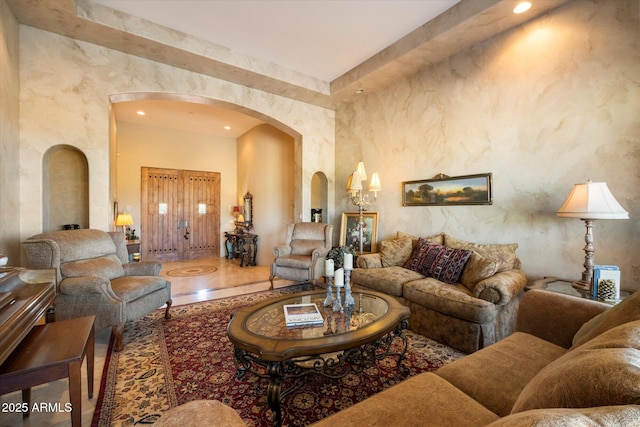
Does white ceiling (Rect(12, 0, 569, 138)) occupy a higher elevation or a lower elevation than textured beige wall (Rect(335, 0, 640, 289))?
higher

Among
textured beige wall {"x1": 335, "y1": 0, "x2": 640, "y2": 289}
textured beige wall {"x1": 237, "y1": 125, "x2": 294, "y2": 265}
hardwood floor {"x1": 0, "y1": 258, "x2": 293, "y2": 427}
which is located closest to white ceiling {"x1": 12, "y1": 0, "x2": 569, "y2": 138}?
textured beige wall {"x1": 335, "y1": 0, "x2": 640, "y2": 289}

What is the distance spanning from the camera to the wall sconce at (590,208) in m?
2.14

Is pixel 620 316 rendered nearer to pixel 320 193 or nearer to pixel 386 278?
pixel 386 278

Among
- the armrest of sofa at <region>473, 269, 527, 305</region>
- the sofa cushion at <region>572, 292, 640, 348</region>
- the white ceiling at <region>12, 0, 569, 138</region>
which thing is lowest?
the armrest of sofa at <region>473, 269, 527, 305</region>

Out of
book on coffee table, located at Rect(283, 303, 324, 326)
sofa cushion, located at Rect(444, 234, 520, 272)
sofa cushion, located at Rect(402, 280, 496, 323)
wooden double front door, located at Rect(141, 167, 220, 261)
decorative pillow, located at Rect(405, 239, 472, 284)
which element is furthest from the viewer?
wooden double front door, located at Rect(141, 167, 220, 261)

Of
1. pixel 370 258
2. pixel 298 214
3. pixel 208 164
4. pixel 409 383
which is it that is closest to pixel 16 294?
pixel 409 383

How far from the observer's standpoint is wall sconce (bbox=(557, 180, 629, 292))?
214 centimetres

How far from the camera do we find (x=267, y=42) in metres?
3.70

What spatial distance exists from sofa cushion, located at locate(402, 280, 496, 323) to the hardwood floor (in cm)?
252

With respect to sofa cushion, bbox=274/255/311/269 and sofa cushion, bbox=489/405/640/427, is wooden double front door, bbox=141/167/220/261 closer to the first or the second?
sofa cushion, bbox=274/255/311/269

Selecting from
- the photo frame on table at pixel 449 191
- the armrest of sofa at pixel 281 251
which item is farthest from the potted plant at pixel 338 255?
the photo frame on table at pixel 449 191

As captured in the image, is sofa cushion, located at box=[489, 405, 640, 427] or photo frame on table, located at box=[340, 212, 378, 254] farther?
photo frame on table, located at box=[340, 212, 378, 254]

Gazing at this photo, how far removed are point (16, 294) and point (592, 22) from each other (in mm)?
4915

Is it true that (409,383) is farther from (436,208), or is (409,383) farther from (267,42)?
(267,42)
